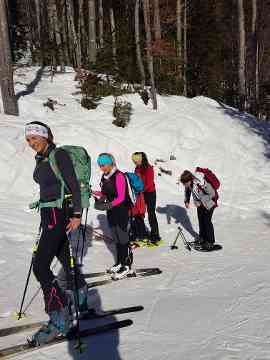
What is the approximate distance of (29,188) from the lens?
1182 cm

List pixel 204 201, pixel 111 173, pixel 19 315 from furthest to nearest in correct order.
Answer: pixel 204 201 → pixel 111 173 → pixel 19 315

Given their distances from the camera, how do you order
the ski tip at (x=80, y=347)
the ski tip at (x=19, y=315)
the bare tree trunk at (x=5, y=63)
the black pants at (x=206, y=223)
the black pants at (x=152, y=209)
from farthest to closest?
1. the bare tree trunk at (x=5, y=63)
2. the black pants at (x=152, y=209)
3. the black pants at (x=206, y=223)
4. the ski tip at (x=19, y=315)
5. the ski tip at (x=80, y=347)

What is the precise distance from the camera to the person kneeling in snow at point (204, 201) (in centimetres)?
875

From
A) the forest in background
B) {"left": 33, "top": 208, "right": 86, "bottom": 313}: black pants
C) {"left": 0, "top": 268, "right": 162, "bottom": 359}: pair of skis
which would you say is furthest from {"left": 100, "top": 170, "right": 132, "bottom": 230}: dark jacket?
the forest in background

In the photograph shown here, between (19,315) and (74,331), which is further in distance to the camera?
(19,315)

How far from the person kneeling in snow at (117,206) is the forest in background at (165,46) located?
9.14 m

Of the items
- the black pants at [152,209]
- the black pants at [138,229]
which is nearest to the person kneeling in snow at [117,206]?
the black pants at [152,209]

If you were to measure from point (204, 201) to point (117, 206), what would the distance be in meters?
2.39

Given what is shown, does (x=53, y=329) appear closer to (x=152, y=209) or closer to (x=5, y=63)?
(x=152, y=209)

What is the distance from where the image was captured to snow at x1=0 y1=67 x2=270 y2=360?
4.53 meters

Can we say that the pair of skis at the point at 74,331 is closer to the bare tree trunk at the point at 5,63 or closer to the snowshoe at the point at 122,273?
the snowshoe at the point at 122,273

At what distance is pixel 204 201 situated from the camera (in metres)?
8.75

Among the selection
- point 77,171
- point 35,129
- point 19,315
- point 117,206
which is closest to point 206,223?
point 117,206

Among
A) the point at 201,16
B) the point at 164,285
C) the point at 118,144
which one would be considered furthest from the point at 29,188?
the point at 201,16
